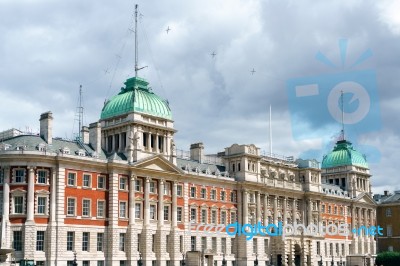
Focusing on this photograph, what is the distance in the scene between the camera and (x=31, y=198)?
271ft

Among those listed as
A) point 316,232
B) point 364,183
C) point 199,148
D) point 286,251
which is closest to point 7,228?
point 199,148

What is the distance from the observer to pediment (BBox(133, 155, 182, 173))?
94.2 m

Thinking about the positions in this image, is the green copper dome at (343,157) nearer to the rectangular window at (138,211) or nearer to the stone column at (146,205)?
the stone column at (146,205)

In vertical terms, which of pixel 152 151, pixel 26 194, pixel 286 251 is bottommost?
pixel 286 251

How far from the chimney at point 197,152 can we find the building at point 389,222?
6158 centimetres

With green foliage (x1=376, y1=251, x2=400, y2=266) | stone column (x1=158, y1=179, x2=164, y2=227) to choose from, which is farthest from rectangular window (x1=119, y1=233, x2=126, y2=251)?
green foliage (x1=376, y1=251, x2=400, y2=266)

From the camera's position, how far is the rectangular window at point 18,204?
272 feet

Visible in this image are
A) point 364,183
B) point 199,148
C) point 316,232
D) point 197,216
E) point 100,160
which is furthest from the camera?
point 364,183

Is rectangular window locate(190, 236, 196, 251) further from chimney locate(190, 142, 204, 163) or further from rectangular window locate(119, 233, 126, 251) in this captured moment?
chimney locate(190, 142, 204, 163)

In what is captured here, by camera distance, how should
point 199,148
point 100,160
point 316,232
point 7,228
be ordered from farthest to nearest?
point 316,232, point 199,148, point 100,160, point 7,228

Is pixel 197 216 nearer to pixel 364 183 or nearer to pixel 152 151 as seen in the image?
pixel 152 151

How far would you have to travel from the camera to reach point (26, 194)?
8300 centimetres

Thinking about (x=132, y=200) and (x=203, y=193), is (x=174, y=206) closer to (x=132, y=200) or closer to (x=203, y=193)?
(x=132, y=200)

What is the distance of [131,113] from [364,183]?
251ft
